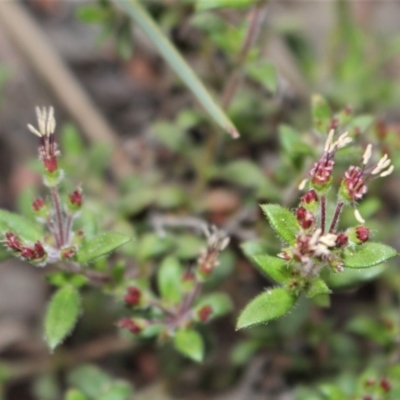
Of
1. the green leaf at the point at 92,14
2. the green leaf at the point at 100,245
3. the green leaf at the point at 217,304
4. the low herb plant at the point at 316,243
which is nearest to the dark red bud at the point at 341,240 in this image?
the low herb plant at the point at 316,243

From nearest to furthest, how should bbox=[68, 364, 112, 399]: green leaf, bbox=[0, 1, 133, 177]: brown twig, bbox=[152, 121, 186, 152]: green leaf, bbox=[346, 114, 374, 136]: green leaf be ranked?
bbox=[346, 114, 374, 136]: green leaf
bbox=[68, 364, 112, 399]: green leaf
bbox=[152, 121, 186, 152]: green leaf
bbox=[0, 1, 133, 177]: brown twig

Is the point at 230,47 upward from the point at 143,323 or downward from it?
upward

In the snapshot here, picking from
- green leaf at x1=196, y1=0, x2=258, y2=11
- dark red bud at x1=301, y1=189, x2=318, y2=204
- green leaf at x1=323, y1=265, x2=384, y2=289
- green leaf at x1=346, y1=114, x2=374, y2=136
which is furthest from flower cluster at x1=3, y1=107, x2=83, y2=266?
green leaf at x1=346, y1=114, x2=374, y2=136

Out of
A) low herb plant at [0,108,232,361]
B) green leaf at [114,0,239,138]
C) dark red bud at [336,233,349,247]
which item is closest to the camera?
dark red bud at [336,233,349,247]

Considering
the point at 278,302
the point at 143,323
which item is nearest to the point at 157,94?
the point at 143,323

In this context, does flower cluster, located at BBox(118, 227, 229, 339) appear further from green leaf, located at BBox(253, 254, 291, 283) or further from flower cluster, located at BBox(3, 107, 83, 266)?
flower cluster, located at BBox(3, 107, 83, 266)

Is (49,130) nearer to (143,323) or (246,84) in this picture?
(143,323)

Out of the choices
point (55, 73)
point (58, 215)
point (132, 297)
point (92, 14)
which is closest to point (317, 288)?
point (132, 297)
